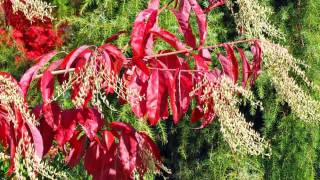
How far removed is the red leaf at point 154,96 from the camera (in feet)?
4.15

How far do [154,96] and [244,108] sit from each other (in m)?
1.62

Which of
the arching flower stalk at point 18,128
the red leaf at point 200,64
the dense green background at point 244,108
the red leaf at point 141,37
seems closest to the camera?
the arching flower stalk at point 18,128

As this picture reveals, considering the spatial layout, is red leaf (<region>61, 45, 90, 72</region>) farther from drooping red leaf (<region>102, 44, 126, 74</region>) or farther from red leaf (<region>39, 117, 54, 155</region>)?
red leaf (<region>39, 117, 54, 155</region>)

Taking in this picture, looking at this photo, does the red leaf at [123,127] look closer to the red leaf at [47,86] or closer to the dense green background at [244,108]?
the red leaf at [47,86]

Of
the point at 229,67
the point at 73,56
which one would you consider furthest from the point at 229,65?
the point at 73,56

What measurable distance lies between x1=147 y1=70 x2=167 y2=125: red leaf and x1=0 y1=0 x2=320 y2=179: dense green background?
1173 millimetres

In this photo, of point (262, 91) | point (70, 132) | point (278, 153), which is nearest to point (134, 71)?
point (70, 132)

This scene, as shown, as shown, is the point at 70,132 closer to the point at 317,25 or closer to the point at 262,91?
the point at 262,91

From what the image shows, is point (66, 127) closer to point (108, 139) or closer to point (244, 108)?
point (108, 139)

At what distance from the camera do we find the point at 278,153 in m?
2.67

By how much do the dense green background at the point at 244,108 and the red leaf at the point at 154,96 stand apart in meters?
1.17

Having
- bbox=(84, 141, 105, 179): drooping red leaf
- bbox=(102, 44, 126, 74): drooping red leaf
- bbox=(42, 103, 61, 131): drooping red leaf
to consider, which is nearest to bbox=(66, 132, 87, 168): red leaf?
bbox=(84, 141, 105, 179): drooping red leaf

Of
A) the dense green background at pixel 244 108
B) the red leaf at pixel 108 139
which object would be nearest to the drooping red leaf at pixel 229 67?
the red leaf at pixel 108 139

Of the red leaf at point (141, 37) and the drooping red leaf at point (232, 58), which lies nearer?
the red leaf at point (141, 37)
